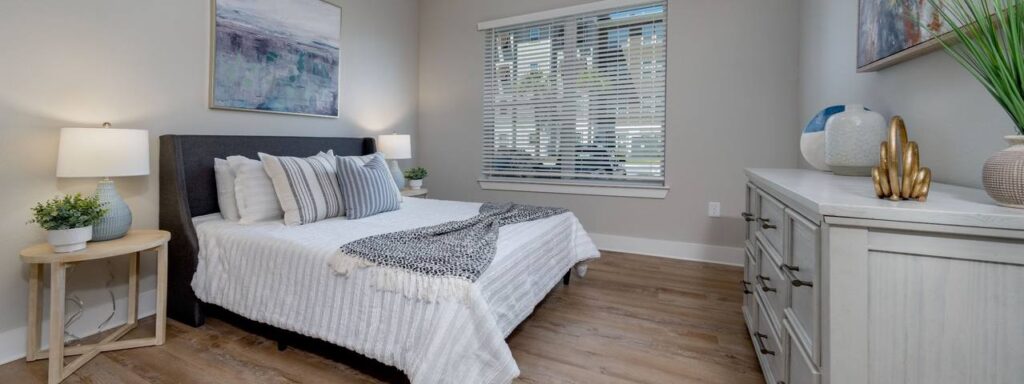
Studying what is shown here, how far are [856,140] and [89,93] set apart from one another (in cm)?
341

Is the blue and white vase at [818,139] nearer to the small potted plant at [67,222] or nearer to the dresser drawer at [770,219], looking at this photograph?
the dresser drawer at [770,219]

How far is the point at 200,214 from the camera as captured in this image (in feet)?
7.89

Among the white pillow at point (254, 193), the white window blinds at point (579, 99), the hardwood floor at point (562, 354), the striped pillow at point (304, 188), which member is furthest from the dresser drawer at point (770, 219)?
the white pillow at point (254, 193)

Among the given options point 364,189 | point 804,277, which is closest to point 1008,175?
point 804,277

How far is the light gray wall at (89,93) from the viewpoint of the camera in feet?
6.11

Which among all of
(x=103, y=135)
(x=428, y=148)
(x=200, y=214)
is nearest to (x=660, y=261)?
(x=428, y=148)

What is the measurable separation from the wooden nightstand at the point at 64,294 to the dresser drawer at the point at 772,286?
253 cm

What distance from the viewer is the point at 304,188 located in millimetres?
2348

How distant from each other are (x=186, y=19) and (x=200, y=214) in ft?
3.75

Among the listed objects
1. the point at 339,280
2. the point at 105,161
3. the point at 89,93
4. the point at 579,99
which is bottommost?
the point at 339,280

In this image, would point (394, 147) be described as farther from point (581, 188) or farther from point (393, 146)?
point (581, 188)

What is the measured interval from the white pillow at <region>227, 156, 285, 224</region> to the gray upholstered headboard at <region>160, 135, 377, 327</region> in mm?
166

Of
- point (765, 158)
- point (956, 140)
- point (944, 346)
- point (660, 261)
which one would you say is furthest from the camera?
point (660, 261)

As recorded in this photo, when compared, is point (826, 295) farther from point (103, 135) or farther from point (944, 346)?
point (103, 135)
